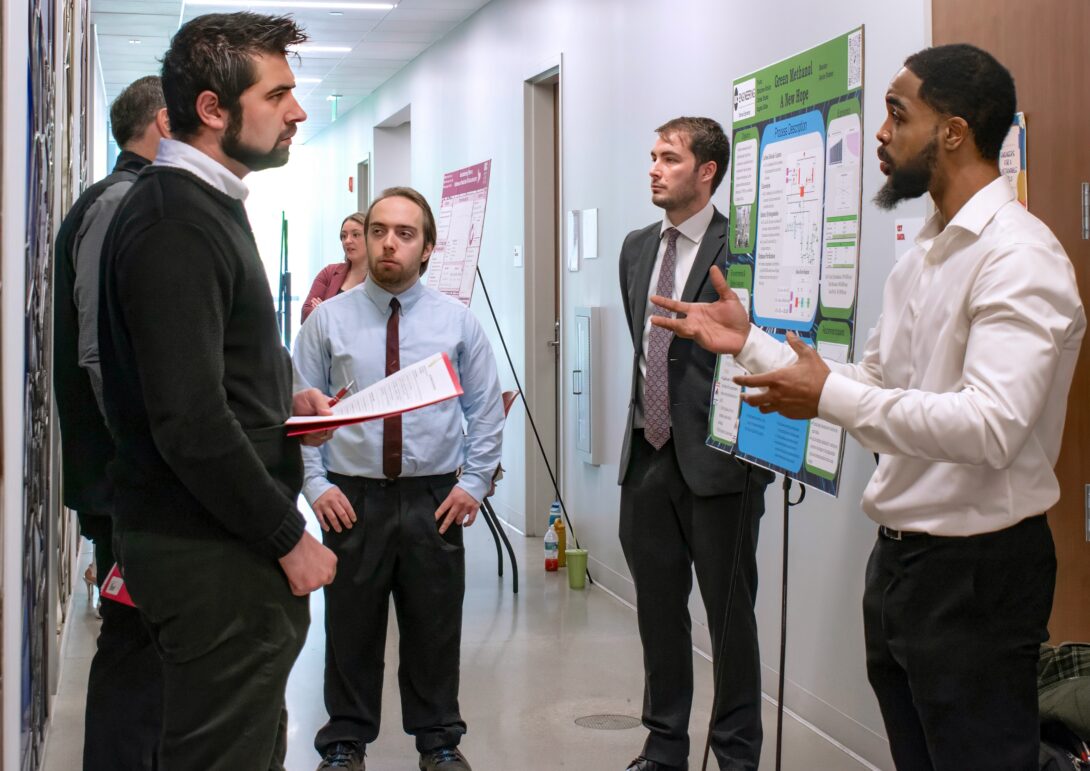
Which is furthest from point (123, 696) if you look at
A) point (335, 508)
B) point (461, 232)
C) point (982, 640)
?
point (461, 232)

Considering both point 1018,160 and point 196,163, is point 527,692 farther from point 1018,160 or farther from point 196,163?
point 196,163

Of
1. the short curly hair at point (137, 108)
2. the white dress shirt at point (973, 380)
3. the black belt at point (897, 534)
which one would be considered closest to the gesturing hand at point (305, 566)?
the white dress shirt at point (973, 380)

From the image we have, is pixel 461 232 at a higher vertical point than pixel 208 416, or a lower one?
higher

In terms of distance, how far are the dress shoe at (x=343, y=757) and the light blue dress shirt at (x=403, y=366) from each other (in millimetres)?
685

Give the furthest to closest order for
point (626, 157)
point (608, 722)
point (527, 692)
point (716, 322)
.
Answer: point (626, 157) → point (527, 692) → point (608, 722) → point (716, 322)

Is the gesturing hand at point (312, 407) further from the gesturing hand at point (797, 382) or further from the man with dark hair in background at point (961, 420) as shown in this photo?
the gesturing hand at point (797, 382)

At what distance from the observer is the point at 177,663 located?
71.1 inches

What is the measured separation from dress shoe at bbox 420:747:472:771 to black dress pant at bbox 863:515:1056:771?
1.63 metres

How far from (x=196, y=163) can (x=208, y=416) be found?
415mm

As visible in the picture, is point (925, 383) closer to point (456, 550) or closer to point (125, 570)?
point (125, 570)

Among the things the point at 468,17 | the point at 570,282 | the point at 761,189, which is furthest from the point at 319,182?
the point at 761,189

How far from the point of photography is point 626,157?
546 cm

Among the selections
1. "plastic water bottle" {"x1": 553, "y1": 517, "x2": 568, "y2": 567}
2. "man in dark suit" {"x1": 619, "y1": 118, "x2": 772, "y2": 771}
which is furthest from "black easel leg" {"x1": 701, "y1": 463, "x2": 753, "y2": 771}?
"plastic water bottle" {"x1": 553, "y1": 517, "x2": 568, "y2": 567}

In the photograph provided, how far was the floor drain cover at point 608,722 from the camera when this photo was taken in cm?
379
